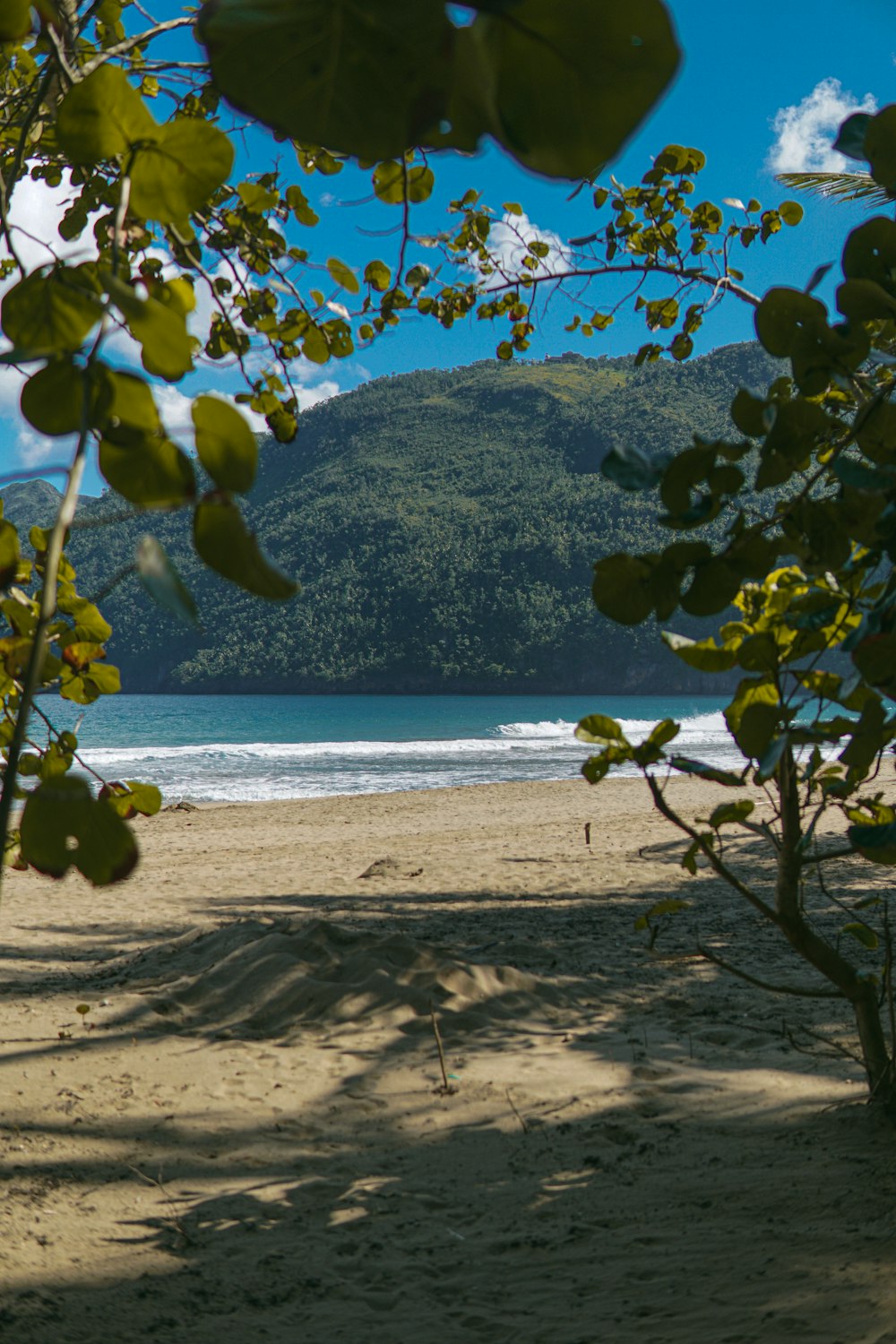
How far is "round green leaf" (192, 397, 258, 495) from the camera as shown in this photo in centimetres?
36

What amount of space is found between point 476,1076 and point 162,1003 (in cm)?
173

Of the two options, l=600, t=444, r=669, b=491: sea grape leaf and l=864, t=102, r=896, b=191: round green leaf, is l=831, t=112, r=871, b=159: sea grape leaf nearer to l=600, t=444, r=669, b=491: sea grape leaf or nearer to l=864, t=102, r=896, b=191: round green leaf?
l=864, t=102, r=896, b=191: round green leaf

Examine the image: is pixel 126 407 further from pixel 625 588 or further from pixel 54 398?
pixel 625 588

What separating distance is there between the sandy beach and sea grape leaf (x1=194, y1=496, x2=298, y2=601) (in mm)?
2011

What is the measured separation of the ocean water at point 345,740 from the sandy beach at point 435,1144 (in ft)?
44.6

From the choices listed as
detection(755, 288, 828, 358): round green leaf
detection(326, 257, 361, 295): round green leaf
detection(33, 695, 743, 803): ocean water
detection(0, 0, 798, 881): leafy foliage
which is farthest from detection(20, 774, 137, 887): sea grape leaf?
detection(33, 695, 743, 803): ocean water

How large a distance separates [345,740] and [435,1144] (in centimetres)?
3803

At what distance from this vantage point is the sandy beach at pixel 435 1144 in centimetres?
212

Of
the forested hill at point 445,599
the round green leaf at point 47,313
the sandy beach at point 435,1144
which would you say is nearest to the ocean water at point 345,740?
the forested hill at point 445,599

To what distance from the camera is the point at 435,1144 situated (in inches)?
122

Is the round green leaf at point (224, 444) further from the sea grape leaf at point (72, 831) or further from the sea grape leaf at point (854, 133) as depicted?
the sea grape leaf at point (854, 133)

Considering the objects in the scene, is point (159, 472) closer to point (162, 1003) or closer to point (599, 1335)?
point (599, 1335)

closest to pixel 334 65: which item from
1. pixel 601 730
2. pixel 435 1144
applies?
pixel 601 730

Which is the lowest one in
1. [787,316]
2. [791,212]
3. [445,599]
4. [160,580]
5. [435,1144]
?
[435,1144]
